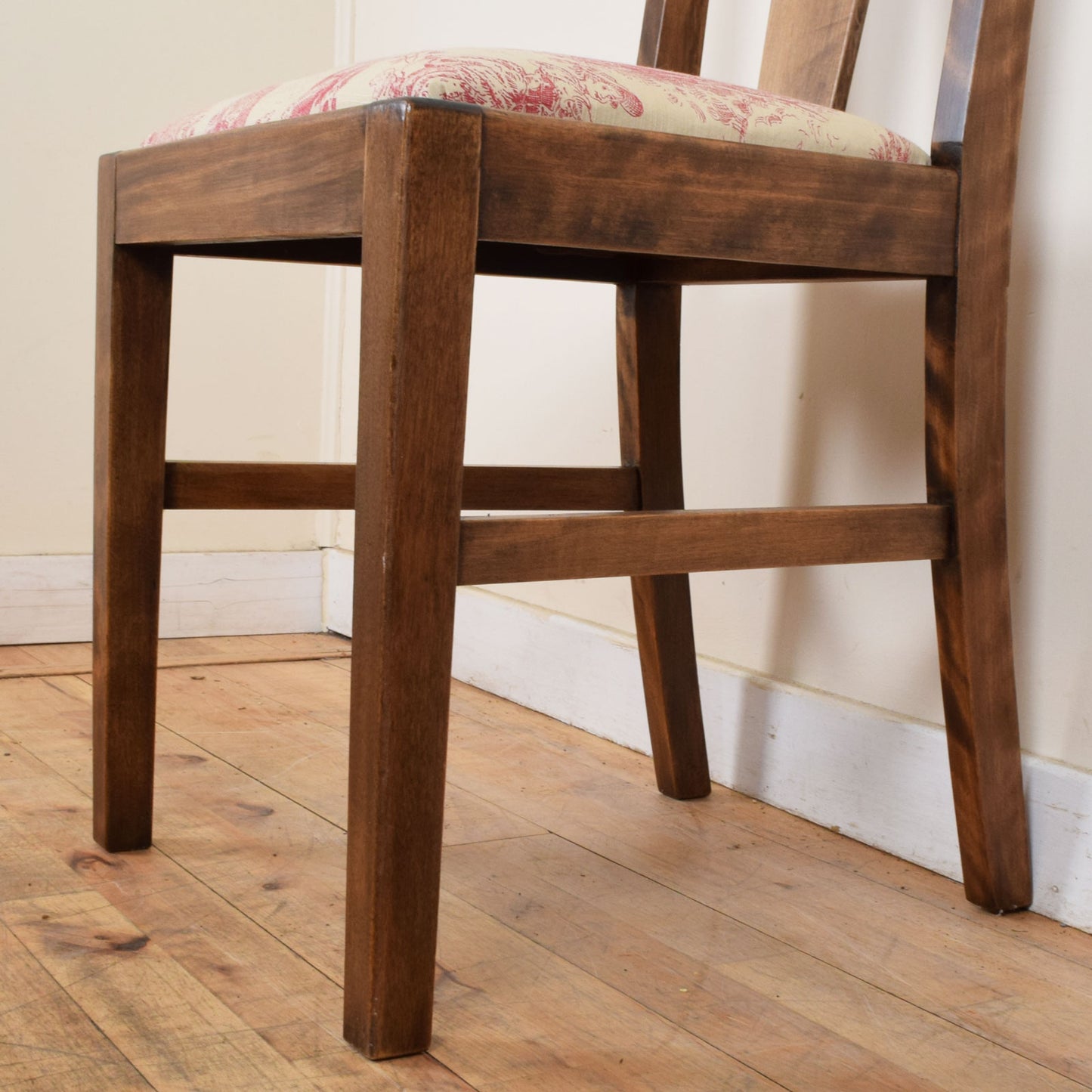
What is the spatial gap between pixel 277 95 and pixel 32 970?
572 millimetres

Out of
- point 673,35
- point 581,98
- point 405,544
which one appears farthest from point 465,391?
point 673,35

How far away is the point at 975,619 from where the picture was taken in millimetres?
976

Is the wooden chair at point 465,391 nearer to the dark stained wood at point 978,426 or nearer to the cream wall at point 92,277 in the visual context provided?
the dark stained wood at point 978,426

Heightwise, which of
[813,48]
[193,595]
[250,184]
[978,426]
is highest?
[813,48]

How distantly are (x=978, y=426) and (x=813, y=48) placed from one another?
1.17ft

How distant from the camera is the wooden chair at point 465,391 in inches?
28.5

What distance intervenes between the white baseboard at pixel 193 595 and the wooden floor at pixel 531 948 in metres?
0.53

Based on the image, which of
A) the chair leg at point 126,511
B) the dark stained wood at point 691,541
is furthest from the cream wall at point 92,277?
the dark stained wood at point 691,541

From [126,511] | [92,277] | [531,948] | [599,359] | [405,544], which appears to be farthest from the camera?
[92,277]

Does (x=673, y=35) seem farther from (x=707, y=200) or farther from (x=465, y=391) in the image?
(x=465, y=391)

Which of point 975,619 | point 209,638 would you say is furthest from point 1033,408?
point 209,638

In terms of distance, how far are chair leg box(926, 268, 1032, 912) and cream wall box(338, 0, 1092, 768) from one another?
80mm

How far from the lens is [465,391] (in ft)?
2.41

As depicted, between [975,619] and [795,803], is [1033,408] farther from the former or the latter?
[795,803]
